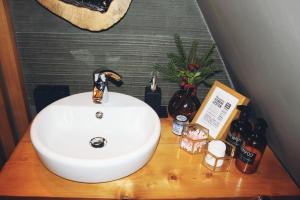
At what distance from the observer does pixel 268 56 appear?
0.81 metres

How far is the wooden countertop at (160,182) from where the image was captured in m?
0.89

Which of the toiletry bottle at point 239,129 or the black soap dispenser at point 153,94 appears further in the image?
the black soap dispenser at point 153,94

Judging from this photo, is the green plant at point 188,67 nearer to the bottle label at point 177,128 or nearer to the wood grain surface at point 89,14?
the bottle label at point 177,128

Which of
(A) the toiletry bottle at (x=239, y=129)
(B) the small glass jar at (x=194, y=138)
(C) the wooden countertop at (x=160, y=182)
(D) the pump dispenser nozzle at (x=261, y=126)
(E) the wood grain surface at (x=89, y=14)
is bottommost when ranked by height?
(C) the wooden countertop at (x=160, y=182)

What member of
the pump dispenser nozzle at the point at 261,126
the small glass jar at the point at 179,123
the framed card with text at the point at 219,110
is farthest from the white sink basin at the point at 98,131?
the pump dispenser nozzle at the point at 261,126

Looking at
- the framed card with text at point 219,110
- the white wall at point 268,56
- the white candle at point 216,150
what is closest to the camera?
the white wall at point 268,56

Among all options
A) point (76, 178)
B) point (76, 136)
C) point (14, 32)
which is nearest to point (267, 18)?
point (76, 178)

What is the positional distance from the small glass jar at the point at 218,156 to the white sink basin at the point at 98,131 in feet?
0.70

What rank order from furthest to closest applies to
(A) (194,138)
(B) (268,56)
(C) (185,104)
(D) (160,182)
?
(C) (185,104)
(A) (194,138)
(D) (160,182)
(B) (268,56)

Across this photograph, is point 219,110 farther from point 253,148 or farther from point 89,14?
point 89,14

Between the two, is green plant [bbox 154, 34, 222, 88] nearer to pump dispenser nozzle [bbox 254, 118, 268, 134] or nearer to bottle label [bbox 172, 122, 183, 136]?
bottle label [bbox 172, 122, 183, 136]

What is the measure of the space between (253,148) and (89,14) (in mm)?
862

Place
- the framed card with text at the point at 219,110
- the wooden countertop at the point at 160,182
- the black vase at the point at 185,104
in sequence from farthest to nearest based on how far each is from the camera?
1. the black vase at the point at 185,104
2. the framed card with text at the point at 219,110
3. the wooden countertop at the point at 160,182

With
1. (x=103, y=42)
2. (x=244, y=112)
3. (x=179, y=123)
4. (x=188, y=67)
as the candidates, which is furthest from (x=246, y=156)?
(x=103, y=42)
